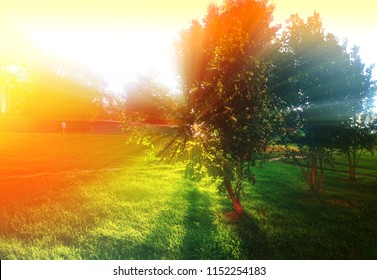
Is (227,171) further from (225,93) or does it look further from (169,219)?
(169,219)

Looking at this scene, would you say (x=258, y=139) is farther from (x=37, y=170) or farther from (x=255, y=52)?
(x=37, y=170)

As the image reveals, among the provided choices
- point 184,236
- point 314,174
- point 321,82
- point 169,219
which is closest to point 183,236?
point 184,236

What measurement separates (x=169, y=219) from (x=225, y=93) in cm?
409

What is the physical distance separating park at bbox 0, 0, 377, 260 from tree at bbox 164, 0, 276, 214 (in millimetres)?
28

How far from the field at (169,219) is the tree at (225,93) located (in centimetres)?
109

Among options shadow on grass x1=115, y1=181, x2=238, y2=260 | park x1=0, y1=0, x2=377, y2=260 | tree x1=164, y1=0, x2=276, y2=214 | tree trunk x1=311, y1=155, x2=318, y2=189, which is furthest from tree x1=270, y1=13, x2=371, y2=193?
shadow on grass x1=115, y1=181, x2=238, y2=260

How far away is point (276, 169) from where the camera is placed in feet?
54.6

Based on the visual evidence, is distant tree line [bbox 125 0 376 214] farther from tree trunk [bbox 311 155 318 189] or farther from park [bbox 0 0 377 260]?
tree trunk [bbox 311 155 318 189]

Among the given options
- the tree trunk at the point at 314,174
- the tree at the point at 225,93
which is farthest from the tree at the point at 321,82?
the tree at the point at 225,93

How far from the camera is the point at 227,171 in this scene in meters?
5.95

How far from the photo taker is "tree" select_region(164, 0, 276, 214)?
5.42 meters

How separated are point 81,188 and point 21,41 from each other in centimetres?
3241
